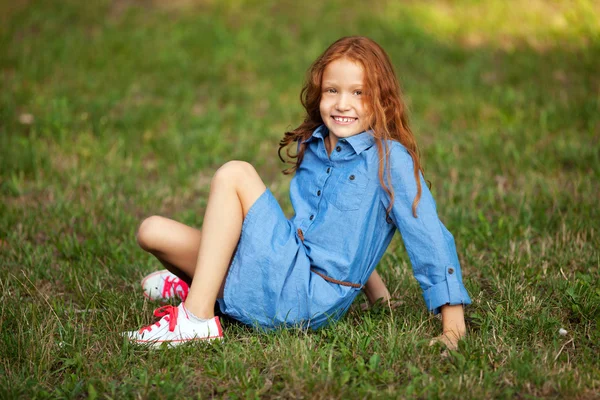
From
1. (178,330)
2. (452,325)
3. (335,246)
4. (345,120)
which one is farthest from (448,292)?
(178,330)

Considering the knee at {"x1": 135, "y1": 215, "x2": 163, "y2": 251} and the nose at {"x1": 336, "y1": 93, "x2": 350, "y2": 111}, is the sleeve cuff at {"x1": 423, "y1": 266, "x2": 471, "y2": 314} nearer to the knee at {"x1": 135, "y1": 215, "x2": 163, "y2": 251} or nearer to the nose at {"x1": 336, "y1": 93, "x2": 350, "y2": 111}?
the nose at {"x1": 336, "y1": 93, "x2": 350, "y2": 111}

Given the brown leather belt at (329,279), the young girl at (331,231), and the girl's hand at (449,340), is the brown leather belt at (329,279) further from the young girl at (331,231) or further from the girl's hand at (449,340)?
the girl's hand at (449,340)

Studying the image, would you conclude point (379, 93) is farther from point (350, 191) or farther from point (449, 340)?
point (449, 340)

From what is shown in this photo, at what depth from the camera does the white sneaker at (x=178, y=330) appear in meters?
2.67

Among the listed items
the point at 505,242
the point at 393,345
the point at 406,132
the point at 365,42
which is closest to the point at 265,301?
the point at 393,345

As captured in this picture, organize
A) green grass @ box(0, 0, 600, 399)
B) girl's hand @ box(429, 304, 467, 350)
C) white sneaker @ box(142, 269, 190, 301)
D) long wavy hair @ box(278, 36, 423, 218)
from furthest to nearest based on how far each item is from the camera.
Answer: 1. white sneaker @ box(142, 269, 190, 301)
2. long wavy hair @ box(278, 36, 423, 218)
3. girl's hand @ box(429, 304, 467, 350)
4. green grass @ box(0, 0, 600, 399)

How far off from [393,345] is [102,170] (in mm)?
2920

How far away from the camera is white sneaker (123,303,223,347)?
2.67 meters

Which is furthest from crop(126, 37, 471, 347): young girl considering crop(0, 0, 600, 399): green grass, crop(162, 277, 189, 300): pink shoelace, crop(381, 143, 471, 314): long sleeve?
crop(162, 277, 189, 300): pink shoelace

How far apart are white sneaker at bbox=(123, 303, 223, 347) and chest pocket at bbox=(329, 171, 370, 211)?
67cm

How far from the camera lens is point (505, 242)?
3668 mm

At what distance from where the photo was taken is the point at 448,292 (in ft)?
8.40

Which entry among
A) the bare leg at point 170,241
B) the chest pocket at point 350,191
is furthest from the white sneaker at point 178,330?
the chest pocket at point 350,191

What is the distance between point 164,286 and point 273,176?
6.26ft
